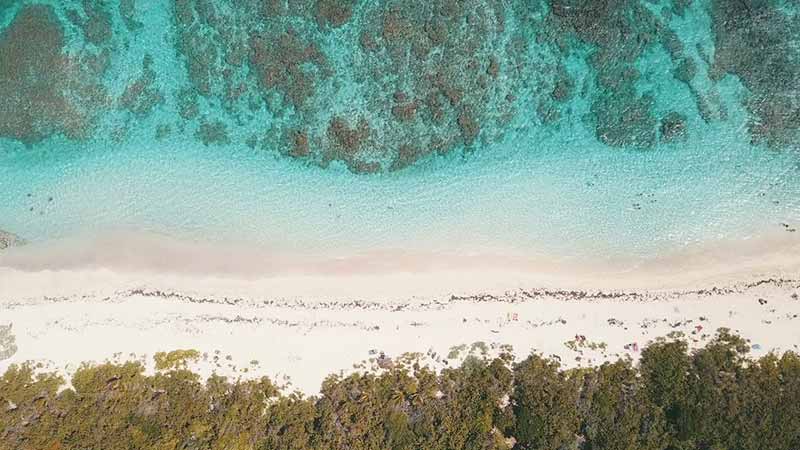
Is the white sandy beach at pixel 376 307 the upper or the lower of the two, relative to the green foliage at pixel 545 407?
upper

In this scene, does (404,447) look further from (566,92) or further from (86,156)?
(86,156)


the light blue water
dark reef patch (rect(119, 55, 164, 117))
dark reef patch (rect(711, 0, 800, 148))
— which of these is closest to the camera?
the light blue water

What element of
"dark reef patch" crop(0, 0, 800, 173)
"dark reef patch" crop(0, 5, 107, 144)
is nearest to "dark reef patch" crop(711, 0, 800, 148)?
"dark reef patch" crop(0, 0, 800, 173)

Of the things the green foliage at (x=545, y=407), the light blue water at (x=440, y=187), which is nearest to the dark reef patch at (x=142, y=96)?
the light blue water at (x=440, y=187)

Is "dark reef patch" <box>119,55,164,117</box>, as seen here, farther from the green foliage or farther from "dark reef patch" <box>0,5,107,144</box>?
the green foliage

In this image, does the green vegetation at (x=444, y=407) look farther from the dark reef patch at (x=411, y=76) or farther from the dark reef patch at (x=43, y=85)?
the dark reef patch at (x=43, y=85)

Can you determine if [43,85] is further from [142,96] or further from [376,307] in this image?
[376,307]
